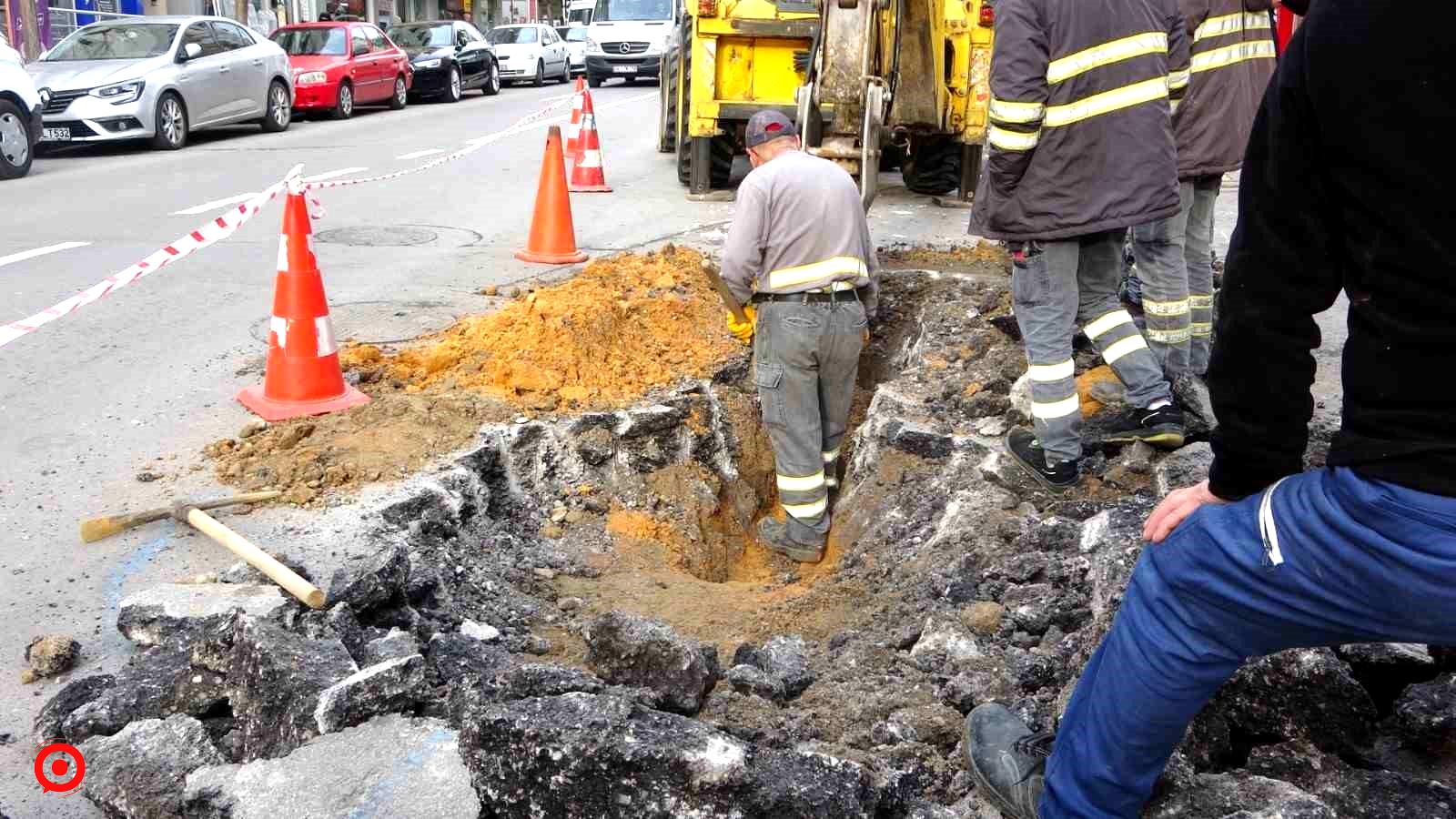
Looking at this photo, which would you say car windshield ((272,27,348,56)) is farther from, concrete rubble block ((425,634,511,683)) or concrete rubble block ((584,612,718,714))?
concrete rubble block ((584,612,718,714))

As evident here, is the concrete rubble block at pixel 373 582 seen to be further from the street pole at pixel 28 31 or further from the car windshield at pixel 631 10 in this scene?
the car windshield at pixel 631 10

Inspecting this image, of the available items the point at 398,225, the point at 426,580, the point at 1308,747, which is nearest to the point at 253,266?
the point at 398,225

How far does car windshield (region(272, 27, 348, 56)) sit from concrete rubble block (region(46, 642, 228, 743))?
1931 cm

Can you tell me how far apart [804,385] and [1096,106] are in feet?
5.91

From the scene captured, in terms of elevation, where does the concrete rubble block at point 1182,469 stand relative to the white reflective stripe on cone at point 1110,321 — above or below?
below

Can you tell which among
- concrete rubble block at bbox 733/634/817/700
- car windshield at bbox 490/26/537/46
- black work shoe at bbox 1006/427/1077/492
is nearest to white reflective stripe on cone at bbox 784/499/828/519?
black work shoe at bbox 1006/427/1077/492

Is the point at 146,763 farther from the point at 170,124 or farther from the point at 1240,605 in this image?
the point at 170,124

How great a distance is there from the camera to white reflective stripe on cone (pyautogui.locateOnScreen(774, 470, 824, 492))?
5562 mm

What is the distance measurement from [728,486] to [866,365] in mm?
1404

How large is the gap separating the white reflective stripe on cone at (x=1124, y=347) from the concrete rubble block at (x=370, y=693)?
3.10 m

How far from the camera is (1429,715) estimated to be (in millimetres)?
2715

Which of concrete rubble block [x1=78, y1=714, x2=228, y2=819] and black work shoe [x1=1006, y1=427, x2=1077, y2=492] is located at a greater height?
black work shoe [x1=1006, y1=427, x2=1077, y2=492]

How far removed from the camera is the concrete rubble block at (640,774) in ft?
8.34

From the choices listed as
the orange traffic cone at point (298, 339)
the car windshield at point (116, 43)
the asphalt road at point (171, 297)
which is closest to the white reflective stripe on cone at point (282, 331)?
the orange traffic cone at point (298, 339)
